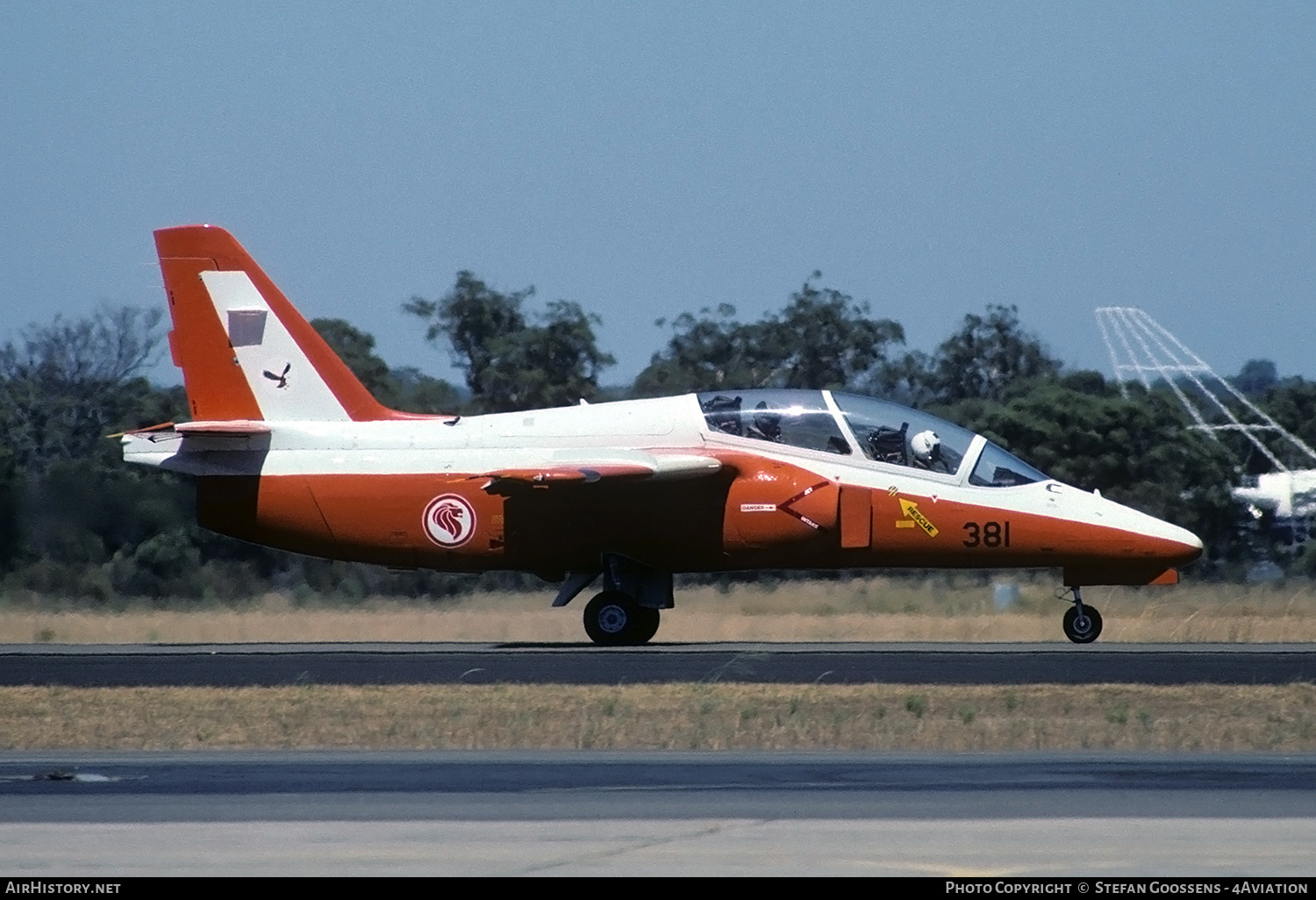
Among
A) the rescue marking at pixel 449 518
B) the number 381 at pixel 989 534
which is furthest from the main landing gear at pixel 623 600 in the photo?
the number 381 at pixel 989 534

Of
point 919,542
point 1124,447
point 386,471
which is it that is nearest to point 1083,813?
point 919,542

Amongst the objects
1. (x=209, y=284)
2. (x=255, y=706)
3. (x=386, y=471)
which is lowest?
(x=255, y=706)

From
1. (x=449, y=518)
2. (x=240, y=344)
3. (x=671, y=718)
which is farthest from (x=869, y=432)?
(x=240, y=344)

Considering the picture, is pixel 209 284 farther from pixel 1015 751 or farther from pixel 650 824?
pixel 650 824

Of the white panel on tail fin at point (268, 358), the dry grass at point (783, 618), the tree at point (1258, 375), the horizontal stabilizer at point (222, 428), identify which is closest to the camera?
the horizontal stabilizer at point (222, 428)

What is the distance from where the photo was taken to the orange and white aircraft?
24.3 meters

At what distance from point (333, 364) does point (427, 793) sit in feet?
47.9

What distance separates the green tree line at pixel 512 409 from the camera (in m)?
30.8

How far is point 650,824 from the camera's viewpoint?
437 inches

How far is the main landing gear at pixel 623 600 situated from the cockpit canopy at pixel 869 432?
6.89ft

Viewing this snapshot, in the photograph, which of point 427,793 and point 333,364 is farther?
point 333,364

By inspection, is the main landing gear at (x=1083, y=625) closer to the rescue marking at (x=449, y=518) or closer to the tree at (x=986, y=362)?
the rescue marking at (x=449, y=518)
